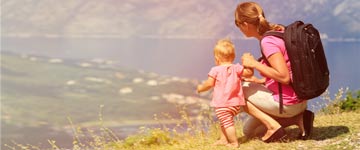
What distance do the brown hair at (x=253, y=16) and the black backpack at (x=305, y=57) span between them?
96 mm

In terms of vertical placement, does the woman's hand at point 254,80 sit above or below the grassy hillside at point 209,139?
above

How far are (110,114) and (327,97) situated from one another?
82.6 feet

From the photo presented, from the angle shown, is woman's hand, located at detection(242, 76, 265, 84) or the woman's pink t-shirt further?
woman's hand, located at detection(242, 76, 265, 84)

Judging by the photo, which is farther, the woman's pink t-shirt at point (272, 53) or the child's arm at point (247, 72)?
the child's arm at point (247, 72)

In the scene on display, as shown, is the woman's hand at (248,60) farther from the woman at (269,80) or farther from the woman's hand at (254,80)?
the woman's hand at (254,80)

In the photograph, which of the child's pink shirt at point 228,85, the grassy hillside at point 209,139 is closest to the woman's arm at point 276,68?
the child's pink shirt at point 228,85

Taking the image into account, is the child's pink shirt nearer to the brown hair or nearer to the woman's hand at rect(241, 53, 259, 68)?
the woman's hand at rect(241, 53, 259, 68)

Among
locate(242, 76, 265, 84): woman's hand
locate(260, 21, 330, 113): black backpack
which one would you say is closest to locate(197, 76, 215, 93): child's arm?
A: locate(242, 76, 265, 84): woman's hand

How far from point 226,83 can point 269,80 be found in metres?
0.45

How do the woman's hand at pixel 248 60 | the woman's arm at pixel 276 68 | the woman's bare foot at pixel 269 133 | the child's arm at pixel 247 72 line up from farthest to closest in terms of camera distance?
the woman's bare foot at pixel 269 133, the child's arm at pixel 247 72, the woman's hand at pixel 248 60, the woman's arm at pixel 276 68

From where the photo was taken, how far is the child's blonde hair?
6414 millimetres

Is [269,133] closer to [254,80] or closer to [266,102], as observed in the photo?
[266,102]

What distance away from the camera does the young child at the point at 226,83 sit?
6.43m

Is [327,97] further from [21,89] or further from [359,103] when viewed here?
[21,89]
